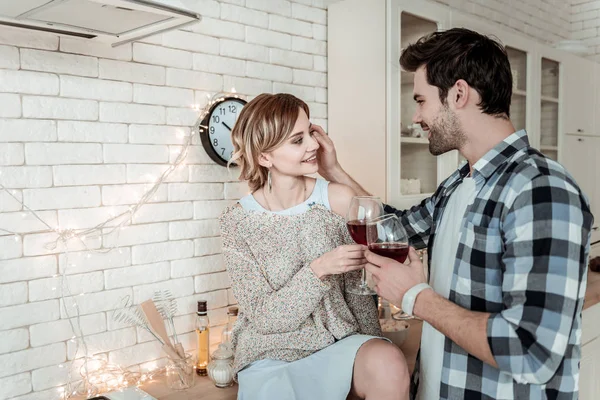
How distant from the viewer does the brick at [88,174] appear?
1.87 m

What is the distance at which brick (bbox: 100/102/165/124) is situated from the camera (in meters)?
1.97

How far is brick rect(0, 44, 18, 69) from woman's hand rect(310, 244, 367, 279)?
3.62 ft

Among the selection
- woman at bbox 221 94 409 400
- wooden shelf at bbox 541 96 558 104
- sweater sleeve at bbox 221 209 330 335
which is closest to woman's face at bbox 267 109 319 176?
woman at bbox 221 94 409 400

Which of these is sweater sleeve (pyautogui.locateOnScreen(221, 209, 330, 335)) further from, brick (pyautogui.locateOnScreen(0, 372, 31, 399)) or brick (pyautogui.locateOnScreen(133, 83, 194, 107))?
brick (pyautogui.locateOnScreen(0, 372, 31, 399))

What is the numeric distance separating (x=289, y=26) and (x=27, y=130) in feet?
4.00

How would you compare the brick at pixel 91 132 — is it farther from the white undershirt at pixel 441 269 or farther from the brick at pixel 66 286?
the white undershirt at pixel 441 269

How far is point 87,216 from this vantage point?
194cm

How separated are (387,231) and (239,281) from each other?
578 mm

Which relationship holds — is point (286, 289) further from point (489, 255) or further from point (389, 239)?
point (489, 255)

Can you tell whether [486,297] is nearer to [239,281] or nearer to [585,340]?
[239,281]

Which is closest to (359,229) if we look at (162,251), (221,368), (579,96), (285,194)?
(285,194)

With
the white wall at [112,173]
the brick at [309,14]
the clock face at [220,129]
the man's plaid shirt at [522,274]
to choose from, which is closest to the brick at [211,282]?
the white wall at [112,173]

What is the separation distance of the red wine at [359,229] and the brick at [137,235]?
2.74ft

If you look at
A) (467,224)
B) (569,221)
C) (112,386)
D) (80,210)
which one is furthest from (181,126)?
(569,221)
